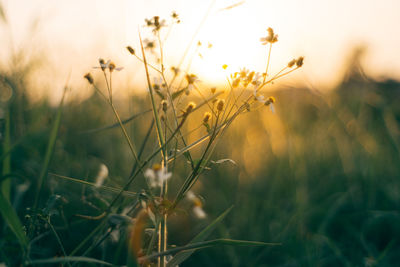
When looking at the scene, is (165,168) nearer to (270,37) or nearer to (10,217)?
(10,217)

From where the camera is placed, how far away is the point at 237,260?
4.22 feet

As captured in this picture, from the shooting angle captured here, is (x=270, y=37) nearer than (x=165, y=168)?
No

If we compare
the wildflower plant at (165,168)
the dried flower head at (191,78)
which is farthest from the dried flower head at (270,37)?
the dried flower head at (191,78)

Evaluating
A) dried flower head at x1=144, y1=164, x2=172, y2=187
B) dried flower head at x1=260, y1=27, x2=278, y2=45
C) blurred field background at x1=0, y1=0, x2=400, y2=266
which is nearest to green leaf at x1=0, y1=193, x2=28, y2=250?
blurred field background at x1=0, y1=0, x2=400, y2=266

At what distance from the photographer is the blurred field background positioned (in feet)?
4.07

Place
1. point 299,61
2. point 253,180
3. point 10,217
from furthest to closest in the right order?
point 253,180
point 299,61
point 10,217

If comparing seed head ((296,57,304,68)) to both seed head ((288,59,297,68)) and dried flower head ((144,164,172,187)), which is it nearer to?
seed head ((288,59,297,68))

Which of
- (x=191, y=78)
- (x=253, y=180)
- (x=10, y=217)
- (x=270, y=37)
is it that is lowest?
(x=253, y=180)

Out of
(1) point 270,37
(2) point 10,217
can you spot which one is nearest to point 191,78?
(1) point 270,37

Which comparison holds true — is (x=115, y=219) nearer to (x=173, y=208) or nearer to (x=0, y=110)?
(x=173, y=208)

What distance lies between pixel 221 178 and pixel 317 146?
Result: 891mm

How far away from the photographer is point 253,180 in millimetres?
2084

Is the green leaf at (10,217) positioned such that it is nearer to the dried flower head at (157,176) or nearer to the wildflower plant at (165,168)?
the wildflower plant at (165,168)

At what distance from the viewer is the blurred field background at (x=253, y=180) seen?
4.07 ft
